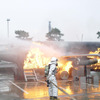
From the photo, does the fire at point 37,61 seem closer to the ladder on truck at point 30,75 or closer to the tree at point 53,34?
the ladder on truck at point 30,75

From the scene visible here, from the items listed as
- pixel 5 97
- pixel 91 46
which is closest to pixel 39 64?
pixel 5 97

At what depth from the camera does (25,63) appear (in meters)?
18.0

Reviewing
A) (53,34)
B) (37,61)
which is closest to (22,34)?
(53,34)

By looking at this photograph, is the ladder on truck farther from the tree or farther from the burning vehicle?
the tree

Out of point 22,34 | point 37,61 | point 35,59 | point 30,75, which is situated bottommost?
point 30,75

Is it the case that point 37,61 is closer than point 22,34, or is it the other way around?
point 37,61

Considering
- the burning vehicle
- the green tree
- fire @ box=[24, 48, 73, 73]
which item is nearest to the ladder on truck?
the burning vehicle

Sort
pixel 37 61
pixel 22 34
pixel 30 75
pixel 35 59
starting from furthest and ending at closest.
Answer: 1. pixel 22 34
2. pixel 37 61
3. pixel 35 59
4. pixel 30 75

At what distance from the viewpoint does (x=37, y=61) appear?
18.8 metres

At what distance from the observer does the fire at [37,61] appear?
18031 mm

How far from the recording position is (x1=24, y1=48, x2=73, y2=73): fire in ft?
59.2

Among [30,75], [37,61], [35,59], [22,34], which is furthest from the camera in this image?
[22,34]

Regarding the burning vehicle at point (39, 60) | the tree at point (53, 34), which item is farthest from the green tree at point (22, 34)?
the burning vehicle at point (39, 60)

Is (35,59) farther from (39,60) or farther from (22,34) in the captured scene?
(22,34)
